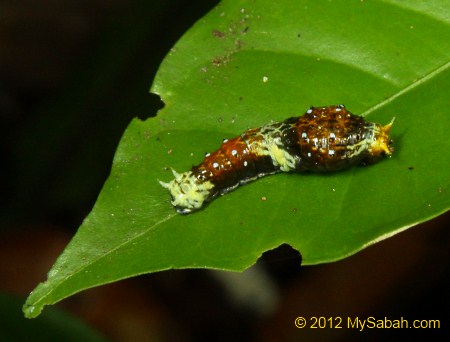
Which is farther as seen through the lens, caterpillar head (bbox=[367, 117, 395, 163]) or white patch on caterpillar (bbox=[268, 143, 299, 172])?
white patch on caterpillar (bbox=[268, 143, 299, 172])

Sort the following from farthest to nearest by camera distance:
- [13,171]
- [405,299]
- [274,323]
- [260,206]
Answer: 1. [13,171]
2. [274,323]
3. [405,299]
4. [260,206]

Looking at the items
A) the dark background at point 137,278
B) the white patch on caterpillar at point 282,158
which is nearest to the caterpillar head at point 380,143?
the white patch on caterpillar at point 282,158

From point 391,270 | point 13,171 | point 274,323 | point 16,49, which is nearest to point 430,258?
point 391,270

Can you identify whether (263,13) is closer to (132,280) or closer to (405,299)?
(405,299)
